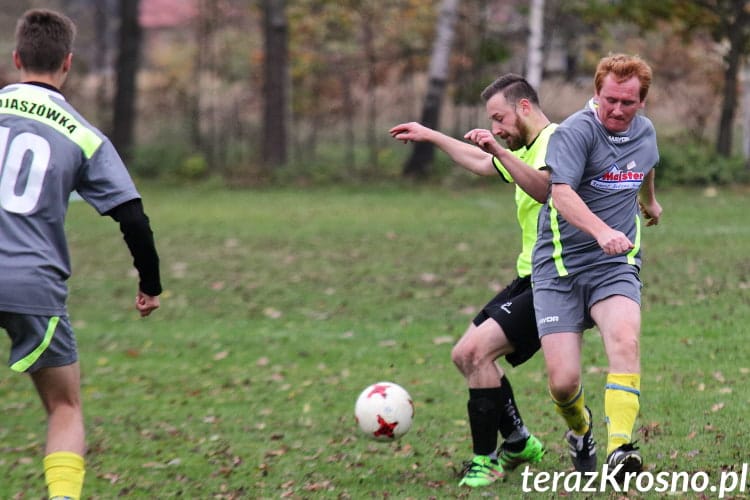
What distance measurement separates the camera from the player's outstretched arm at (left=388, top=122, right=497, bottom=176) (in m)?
5.85

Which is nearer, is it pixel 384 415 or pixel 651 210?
pixel 651 210

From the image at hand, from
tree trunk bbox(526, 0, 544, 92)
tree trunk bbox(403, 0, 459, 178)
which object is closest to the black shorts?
tree trunk bbox(526, 0, 544, 92)

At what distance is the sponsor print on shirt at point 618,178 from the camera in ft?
17.7

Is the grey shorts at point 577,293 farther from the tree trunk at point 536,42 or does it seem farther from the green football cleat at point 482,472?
the tree trunk at point 536,42

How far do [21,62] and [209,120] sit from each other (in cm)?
2325

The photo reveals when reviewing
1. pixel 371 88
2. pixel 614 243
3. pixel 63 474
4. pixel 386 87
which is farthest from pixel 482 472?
pixel 386 87

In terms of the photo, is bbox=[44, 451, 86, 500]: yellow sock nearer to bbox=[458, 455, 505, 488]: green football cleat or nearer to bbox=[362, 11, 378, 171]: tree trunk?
bbox=[458, 455, 505, 488]: green football cleat

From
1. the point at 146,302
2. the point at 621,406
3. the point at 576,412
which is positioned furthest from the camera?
the point at 576,412

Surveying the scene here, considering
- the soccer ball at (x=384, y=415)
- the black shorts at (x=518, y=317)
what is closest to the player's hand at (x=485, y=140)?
the black shorts at (x=518, y=317)

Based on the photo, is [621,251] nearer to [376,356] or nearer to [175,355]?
[376,356]

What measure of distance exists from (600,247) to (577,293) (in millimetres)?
263

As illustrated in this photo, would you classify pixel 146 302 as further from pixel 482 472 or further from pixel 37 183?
pixel 482 472

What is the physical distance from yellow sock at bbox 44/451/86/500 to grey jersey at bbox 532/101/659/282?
91.8 inches

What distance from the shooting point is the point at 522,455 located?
6184 mm
